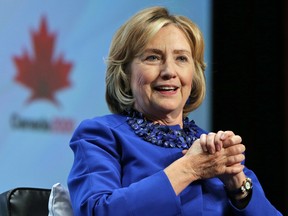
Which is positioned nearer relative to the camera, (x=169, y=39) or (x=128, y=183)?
(x=128, y=183)

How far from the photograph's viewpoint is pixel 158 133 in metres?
1.86

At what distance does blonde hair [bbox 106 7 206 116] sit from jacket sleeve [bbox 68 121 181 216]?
8.3 inches

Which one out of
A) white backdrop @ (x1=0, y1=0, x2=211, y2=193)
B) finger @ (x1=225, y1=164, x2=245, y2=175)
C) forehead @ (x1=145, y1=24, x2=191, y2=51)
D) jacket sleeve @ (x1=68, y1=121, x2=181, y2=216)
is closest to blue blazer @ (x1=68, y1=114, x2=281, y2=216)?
jacket sleeve @ (x1=68, y1=121, x2=181, y2=216)

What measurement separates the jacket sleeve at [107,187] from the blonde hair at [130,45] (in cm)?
21

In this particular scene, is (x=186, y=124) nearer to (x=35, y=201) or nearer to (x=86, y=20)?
(x=35, y=201)

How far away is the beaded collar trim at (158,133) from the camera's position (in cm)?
184

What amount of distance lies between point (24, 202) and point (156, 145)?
1.31ft

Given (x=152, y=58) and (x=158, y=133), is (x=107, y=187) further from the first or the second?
(x=152, y=58)

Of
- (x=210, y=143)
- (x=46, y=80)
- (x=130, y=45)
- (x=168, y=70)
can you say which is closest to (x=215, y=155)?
(x=210, y=143)

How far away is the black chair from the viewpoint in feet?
5.74

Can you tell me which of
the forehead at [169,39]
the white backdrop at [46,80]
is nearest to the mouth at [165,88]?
the forehead at [169,39]

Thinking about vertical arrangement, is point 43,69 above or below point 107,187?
above

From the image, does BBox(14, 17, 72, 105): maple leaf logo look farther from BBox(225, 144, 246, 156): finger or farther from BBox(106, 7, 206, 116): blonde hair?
BBox(225, 144, 246, 156): finger

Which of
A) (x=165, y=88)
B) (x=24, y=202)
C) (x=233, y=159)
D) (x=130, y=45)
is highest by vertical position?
(x=130, y=45)
